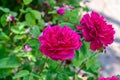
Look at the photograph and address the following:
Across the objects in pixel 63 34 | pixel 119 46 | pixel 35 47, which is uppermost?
pixel 63 34

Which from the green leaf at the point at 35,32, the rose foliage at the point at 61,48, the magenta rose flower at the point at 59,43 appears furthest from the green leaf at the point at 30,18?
the magenta rose flower at the point at 59,43

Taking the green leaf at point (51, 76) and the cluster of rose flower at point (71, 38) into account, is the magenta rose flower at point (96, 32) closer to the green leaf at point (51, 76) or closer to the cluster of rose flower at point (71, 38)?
the cluster of rose flower at point (71, 38)

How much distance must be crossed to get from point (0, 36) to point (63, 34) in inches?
35.3

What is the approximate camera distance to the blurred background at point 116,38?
3.93 m

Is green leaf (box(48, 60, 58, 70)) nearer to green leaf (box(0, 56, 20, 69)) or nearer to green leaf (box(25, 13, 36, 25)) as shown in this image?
green leaf (box(0, 56, 20, 69))

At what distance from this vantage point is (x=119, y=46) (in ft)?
14.8

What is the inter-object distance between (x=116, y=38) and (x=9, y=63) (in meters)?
2.89

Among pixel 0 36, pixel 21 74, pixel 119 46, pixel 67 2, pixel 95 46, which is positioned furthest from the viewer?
pixel 119 46

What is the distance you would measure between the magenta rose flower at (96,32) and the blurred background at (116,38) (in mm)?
1638

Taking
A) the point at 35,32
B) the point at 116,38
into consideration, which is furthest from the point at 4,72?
the point at 116,38

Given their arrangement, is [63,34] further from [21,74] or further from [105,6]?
[105,6]

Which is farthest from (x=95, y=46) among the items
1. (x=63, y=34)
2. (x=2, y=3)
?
(x=2, y=3)

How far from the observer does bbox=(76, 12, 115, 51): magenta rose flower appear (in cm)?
157

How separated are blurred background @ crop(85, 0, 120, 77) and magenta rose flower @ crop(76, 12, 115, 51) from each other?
5.37 feet
